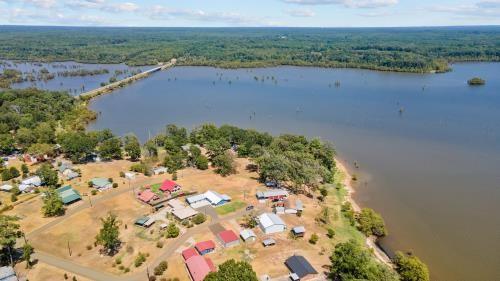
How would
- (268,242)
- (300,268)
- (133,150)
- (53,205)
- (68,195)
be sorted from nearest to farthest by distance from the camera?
(300,268) < (268,242) < (53,205) < (68,195) < (133,150)

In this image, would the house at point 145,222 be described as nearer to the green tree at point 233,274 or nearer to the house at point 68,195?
the house at point 68,195

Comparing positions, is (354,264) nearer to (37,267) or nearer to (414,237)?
(414,237)

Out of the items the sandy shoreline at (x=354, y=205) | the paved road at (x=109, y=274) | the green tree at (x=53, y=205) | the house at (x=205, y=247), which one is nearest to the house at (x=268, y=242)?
the house at (x=205, y=247)

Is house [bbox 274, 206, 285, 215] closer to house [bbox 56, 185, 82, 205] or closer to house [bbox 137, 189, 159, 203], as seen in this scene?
house [bbox 137, 189, 159, 203]

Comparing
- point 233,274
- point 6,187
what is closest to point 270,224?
point 233,274

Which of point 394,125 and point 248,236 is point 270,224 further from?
point 394,125

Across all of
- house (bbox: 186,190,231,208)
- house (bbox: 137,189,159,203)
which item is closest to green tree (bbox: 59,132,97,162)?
house (bbox: 137,189,159,203)
